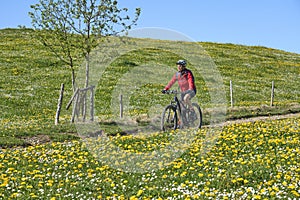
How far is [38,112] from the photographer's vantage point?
2831 centimetres

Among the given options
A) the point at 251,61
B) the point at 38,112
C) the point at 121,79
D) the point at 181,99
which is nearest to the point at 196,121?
the point at 181,99

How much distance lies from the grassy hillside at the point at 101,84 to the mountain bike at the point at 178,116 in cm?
448

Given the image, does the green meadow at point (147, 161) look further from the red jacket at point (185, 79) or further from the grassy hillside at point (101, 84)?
the red jacket at point (185, 79)

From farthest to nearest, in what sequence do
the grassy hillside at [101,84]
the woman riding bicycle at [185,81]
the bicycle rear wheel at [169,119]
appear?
the grassy hillside at [101,84] < the bicycle rear wheel at [169,119] < the woman riding bicycle at [185,81]

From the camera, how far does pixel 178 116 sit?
16.5m

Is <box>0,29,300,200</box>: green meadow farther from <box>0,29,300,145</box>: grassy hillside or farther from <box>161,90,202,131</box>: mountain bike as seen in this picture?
<box>161,90,202,131</box>: mountain bike

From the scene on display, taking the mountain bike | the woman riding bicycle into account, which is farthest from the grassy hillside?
the woman riding bicycle

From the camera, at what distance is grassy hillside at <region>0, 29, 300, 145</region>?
23906 millimetres

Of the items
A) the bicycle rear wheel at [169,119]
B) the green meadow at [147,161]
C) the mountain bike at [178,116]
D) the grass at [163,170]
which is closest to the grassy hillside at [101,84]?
the green meadow at [147,161]

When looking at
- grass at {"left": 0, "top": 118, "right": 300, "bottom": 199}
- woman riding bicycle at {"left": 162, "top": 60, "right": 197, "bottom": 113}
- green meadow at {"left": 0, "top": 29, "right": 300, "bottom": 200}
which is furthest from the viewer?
woman riding bicycle at {"left": 162, "top": 60, "right": 197, "bottom": 113}

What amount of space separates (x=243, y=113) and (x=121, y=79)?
19.8 metres

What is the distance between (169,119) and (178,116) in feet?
1.41

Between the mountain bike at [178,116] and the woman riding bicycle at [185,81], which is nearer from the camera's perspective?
the woman riding bicycle at [185,81]

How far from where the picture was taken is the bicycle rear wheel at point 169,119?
53.1 feet
